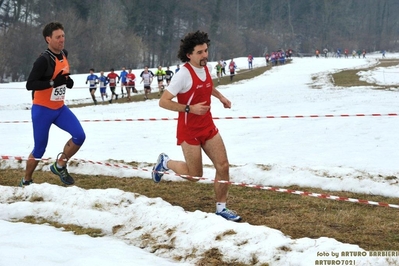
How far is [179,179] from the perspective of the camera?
743 cm

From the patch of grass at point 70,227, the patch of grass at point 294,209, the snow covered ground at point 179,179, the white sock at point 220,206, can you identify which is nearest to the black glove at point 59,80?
the snow covered ground at point 179,179

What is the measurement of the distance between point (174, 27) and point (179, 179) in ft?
242

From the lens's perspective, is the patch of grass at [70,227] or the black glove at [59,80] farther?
the black glove at [59,80]

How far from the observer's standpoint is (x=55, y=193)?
612 centimetres

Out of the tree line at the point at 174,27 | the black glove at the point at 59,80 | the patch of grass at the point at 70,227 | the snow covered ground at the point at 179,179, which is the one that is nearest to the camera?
the snow covered ground at the point at 179,179

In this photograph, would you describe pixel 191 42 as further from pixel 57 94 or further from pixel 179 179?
pixel 179 179

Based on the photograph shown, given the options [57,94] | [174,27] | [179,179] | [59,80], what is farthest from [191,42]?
[174,27]

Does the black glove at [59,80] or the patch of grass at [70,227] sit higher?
the black glove at [59,80]

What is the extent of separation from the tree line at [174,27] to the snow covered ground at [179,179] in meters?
36.4

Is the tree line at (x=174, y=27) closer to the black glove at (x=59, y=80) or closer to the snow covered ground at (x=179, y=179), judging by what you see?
the snow covered ground at (x=179, y=179)

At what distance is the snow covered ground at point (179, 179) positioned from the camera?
4129 millimetres

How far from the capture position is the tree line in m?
52.9

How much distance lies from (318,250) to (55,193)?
11.2ft

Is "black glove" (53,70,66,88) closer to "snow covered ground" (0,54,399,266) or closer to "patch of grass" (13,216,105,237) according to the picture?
"snow covered ground" (0,54,399,266)
